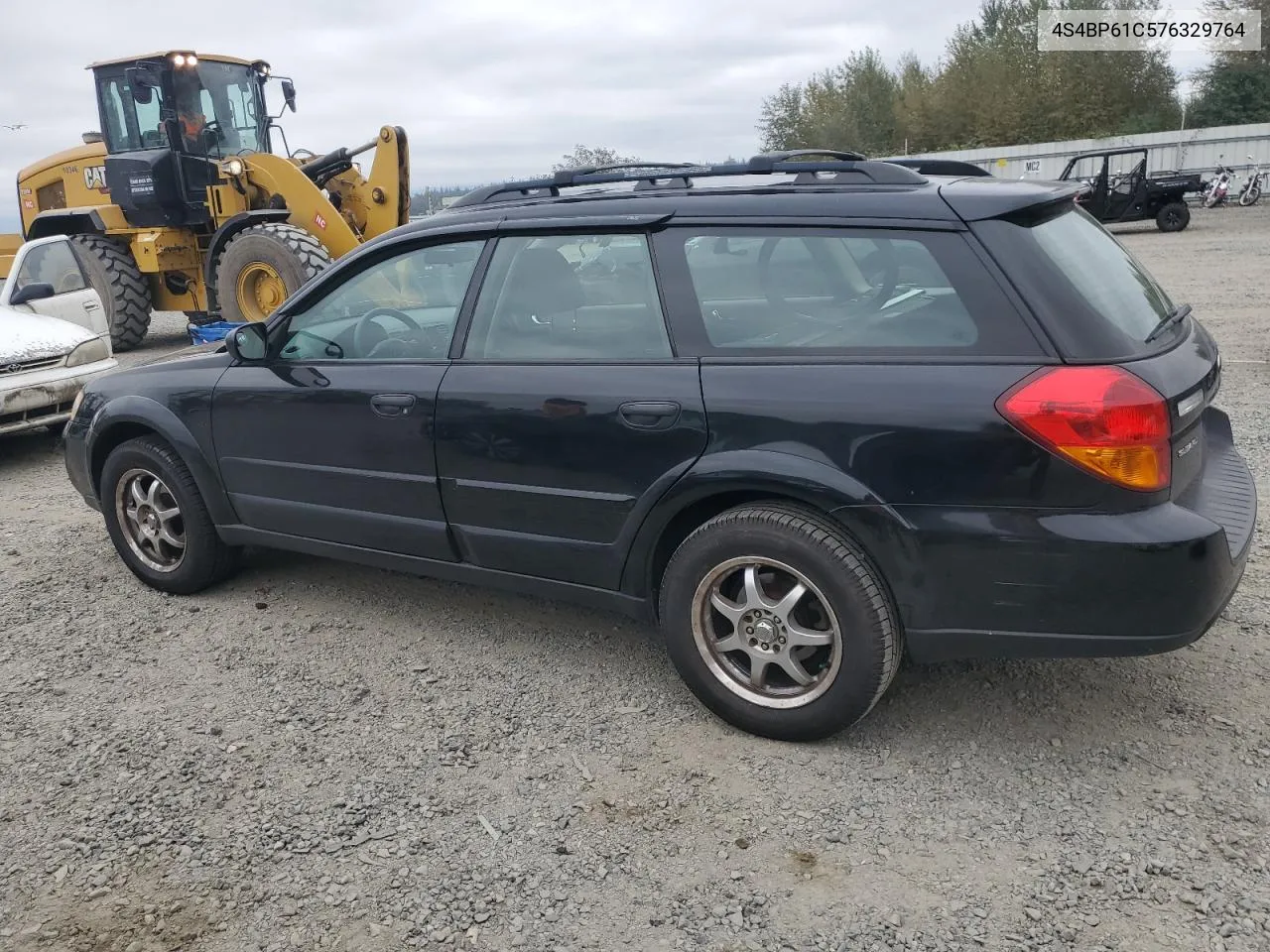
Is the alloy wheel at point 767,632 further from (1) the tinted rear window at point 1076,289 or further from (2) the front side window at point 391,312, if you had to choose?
(2) the front side window at point 391,312

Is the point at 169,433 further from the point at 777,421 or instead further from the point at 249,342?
the point at 777,421

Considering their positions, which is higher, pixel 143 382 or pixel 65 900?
pixel 143 382

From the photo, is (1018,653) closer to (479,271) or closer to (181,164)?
(479,271)

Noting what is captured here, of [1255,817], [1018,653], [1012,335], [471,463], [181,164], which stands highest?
[181,164]

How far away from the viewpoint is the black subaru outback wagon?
273cm

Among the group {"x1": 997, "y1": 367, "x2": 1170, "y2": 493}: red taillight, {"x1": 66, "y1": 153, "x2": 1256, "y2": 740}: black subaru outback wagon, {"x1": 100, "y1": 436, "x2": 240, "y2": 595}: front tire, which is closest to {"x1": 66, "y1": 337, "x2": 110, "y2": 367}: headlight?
{"x1": 100, "y1": 436, "x2": 240, "y2": 595}: front tire

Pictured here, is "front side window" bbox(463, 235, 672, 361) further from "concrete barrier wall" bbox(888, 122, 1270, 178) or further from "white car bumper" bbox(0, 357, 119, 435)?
"concrete barrier wall" bbox(888, 122, 1270, 178)

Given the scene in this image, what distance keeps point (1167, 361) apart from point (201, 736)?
3202 mm

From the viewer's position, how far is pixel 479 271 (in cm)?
374

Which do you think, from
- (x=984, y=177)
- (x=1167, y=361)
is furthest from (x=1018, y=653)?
(x=984, y=177)

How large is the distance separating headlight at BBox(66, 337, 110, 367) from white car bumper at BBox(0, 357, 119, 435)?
0.06 m

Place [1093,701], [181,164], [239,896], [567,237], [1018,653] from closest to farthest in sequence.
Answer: [239,896], [1018,653], [1093,701], [567,237], [181,164]

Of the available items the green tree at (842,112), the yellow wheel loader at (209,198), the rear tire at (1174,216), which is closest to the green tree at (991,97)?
the green tree at (842,112)

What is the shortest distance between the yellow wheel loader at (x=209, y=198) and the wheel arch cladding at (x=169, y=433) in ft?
19.9
